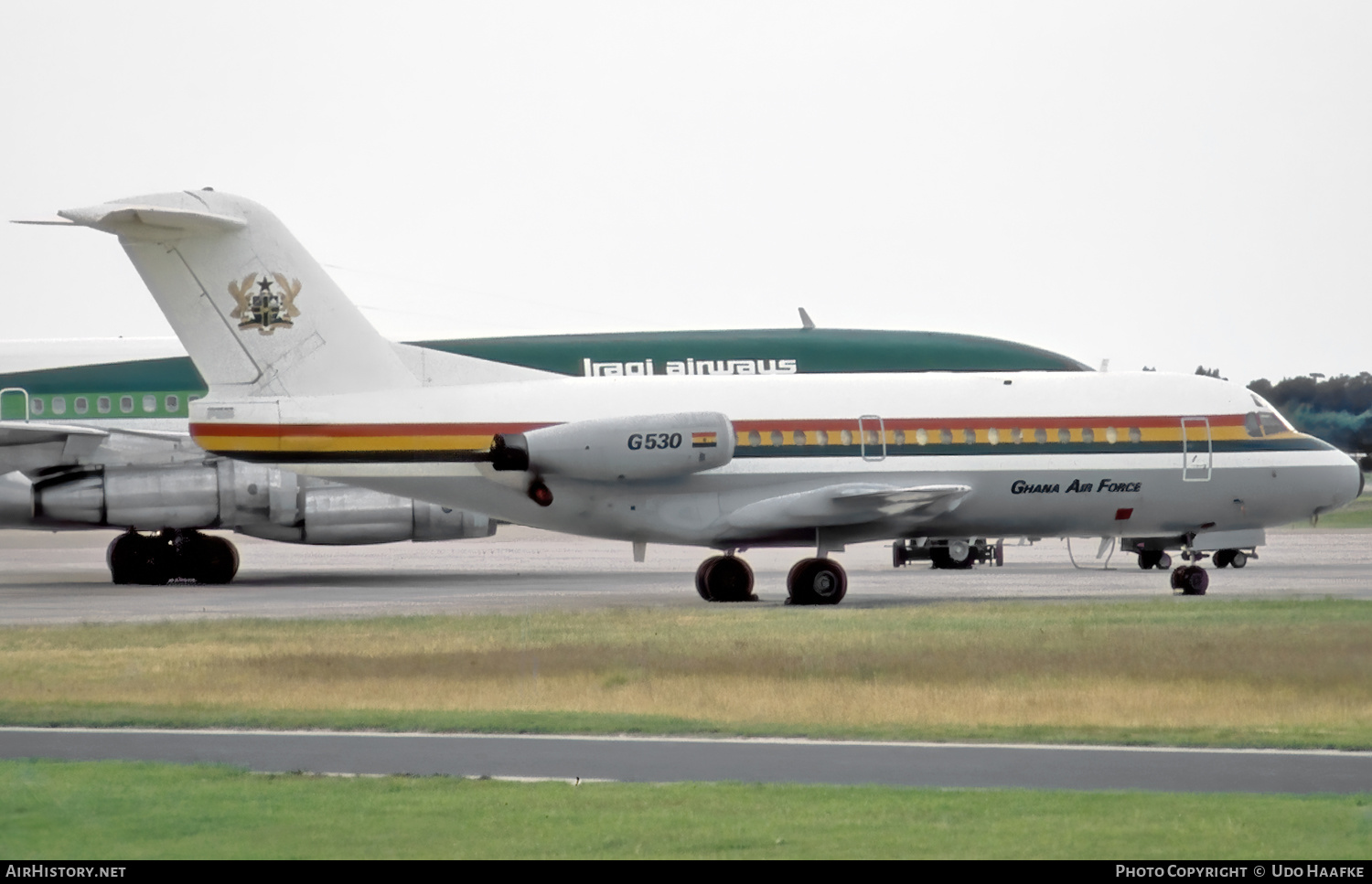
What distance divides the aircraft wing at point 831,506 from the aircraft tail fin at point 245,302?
6.28m

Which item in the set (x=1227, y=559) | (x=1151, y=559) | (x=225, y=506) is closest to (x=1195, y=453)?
(x=1151, y=559)

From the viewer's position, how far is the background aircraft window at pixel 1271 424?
3184cm

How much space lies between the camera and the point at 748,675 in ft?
60.5

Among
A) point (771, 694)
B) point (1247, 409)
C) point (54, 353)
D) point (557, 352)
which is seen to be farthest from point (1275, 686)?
point (54, 353)

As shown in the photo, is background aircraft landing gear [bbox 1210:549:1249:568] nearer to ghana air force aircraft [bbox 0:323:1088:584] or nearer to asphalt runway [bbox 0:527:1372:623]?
asphalt runway [bbox 0:527:1372:623]

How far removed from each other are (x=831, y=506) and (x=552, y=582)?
9.92 meters

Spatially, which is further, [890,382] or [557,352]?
[557,352]

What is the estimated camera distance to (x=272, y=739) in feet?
47.5

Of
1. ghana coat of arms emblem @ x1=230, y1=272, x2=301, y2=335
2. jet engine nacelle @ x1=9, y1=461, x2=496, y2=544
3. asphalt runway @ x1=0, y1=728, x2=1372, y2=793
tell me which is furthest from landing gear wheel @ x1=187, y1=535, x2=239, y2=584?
asphalt runway @ x1=0, y1=728, x2=1372, y2=793

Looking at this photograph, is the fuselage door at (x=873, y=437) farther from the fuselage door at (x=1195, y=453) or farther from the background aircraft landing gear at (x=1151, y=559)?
the background aircraft landing gear at (x=1151, y=559)

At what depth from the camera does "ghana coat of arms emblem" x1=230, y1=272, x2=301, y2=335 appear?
27625 millimetres

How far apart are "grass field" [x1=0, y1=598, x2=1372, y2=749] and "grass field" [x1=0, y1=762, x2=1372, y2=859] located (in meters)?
3.24

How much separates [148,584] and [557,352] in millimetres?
10259
